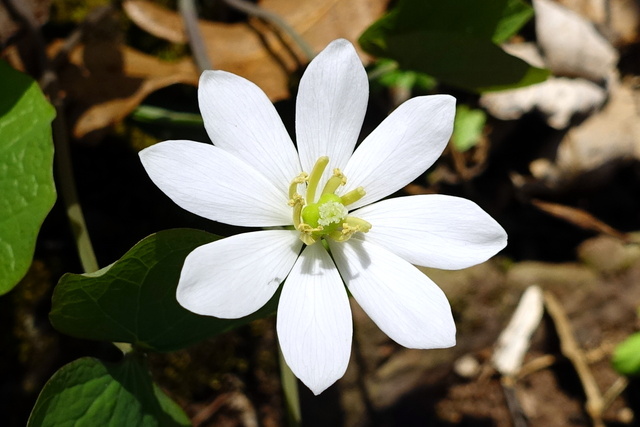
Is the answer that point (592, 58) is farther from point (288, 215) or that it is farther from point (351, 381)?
point (288, 215)

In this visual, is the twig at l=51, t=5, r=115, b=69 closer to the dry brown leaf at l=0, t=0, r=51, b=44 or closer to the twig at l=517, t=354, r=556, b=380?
the dry brown leaf at l=0, t=0, r=51, b=44

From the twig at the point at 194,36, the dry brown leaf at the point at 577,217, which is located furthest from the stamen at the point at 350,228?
the dry brown leaf at the point at 577,217

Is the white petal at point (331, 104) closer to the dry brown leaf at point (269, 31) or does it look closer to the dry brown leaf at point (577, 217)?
the dry brown leaf at point (269, 31)

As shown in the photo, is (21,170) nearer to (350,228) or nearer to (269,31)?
(350,228)

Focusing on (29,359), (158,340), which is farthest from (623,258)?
(29,359)

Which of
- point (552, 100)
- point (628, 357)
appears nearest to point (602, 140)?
point (552, 100)
